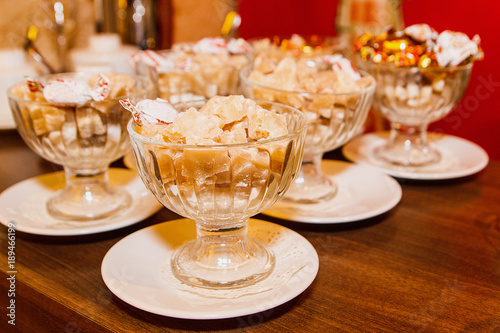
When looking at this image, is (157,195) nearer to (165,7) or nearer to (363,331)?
(363,331)

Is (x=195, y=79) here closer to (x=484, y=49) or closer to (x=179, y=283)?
(x=179, y=283)

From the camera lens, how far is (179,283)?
2.17ft

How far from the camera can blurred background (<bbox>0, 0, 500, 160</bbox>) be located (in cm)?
151

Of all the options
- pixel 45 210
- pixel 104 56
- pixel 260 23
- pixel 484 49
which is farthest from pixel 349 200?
pixel 260 23

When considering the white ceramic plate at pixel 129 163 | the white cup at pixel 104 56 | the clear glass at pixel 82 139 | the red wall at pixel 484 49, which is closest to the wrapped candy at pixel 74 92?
the clear glass at pixel 82 139

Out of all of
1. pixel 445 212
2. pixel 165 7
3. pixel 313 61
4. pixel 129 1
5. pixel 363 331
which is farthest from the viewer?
pixel 165 7

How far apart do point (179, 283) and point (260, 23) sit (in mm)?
1626

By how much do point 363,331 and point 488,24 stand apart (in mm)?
1171

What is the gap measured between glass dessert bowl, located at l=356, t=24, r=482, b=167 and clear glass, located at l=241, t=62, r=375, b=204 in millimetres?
151

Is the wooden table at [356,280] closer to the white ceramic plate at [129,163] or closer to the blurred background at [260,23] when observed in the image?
the white ceramic plate at [129,163]

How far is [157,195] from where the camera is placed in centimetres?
65

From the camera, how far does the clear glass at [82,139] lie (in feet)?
2.69

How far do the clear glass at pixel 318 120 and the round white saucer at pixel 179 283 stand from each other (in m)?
0.18

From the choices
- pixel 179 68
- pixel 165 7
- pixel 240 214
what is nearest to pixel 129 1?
pixel 165 7
